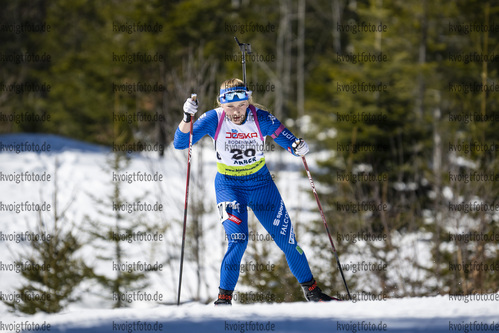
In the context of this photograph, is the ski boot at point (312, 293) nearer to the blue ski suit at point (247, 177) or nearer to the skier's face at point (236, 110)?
the blue ski suit at point (247, 177)

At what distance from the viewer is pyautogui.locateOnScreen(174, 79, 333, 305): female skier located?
424cm

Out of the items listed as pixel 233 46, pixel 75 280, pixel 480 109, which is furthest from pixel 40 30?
pixel 480 109

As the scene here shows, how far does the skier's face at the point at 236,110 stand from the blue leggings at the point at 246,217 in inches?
20.3

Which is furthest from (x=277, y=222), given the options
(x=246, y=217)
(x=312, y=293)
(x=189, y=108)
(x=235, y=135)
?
(x=189, y=108)

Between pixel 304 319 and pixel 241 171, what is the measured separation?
5.27 ft

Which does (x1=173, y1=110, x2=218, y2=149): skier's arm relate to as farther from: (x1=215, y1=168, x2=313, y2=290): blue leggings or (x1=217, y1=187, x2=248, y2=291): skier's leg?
(x1=217, y1=187, x2=248, y2=291): skier's leg

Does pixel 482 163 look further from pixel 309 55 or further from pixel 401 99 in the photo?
pixel 309 55

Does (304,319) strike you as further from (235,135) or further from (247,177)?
(235,135)

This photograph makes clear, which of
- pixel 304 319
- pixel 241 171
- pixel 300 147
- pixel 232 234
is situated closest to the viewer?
pixel 304 319

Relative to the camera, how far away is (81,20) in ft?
87.7

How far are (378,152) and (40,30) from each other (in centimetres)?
1737

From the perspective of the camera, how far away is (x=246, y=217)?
426 cm

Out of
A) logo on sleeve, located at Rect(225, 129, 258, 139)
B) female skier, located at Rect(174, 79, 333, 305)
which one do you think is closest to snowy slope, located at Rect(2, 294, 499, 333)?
female skier, located at Rect(174, 79, 333, 305)

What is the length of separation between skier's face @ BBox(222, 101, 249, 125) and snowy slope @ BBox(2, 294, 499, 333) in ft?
5.34
